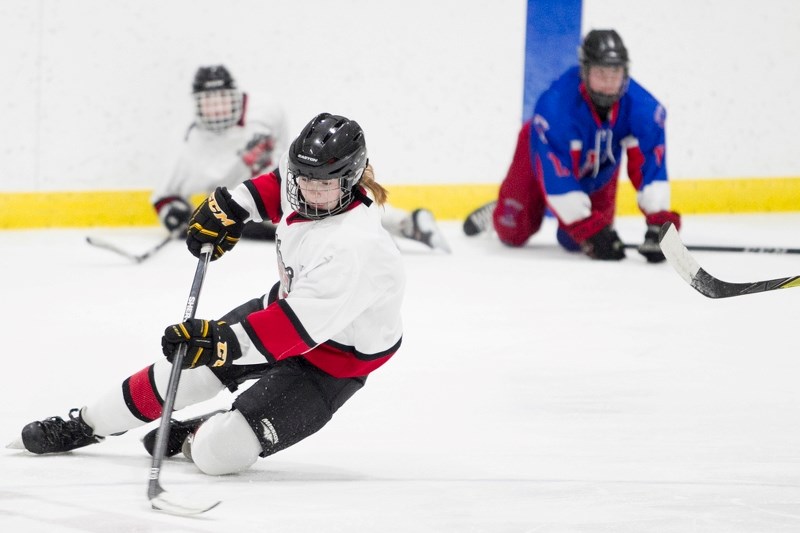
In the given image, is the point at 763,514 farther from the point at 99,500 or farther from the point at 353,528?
the point at 99,500

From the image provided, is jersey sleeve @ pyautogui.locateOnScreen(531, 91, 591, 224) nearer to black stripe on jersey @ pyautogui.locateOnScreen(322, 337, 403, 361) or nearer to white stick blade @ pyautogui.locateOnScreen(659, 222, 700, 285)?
white stick blade @ pyautogui.locateOnScreen(659, 222, 700, 285)

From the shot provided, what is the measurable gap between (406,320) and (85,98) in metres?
2.29

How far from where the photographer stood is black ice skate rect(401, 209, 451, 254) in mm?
5289

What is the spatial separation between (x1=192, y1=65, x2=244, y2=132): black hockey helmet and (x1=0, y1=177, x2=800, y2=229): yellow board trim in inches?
16.7

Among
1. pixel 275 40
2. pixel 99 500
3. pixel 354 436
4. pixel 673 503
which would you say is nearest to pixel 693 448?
pixel 673 503

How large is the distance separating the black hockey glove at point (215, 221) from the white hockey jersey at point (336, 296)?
0.18 meters

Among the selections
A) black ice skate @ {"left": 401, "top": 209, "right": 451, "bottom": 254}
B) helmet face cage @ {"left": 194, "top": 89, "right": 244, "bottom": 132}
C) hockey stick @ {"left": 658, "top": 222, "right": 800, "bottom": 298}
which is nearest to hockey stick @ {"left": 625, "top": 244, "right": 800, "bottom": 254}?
black ice skate @ {"left": 401, "top": 209, "right": 451, "bottom": 254}

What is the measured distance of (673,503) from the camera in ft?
7.42

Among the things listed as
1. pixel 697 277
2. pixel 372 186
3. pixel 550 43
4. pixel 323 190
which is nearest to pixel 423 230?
pixel 550 43

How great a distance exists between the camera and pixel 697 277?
2.89 metres

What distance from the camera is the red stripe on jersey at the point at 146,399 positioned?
241 cm

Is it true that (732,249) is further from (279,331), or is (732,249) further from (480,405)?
(279,331)

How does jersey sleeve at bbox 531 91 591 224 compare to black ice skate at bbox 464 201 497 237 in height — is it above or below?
above

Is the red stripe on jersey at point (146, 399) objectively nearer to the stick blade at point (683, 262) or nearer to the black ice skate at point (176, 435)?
the black ice skate at point (176, 435)
